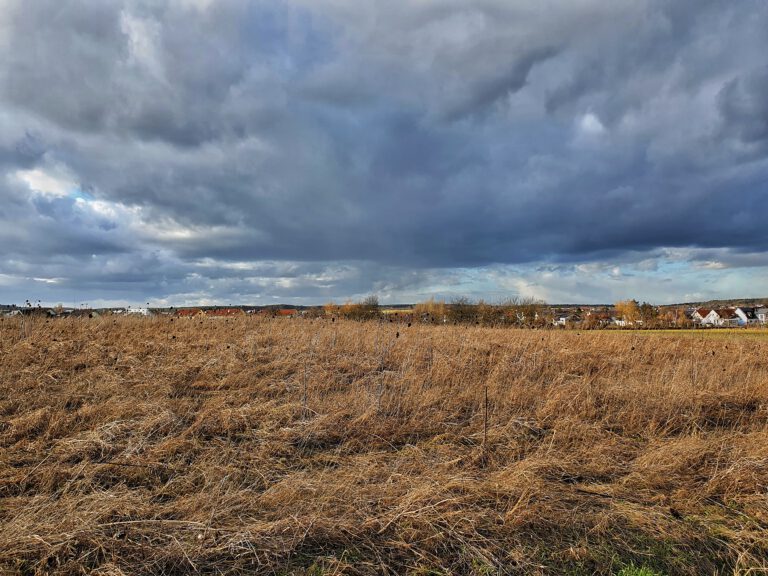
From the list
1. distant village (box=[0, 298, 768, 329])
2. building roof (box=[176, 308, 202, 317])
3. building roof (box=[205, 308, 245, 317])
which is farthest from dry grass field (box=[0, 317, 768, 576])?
building roof (box=[205, 308, 245, 317])

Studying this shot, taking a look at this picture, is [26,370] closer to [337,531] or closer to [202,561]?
[202,561]

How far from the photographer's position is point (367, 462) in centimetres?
526

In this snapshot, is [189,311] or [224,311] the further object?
[224,311]

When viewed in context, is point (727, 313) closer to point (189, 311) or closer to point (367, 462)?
point (189, 311)

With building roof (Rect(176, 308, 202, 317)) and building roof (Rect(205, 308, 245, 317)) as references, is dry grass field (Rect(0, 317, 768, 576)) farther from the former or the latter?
building roof (Rect(205, 308, 245, 317))

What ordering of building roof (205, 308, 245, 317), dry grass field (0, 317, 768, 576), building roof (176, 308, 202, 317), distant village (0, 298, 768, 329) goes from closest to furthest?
dry grass field (0, 317, 768, 576)
distant village (0, 298, 768, 329)
building roof (176, 308, 202, 317)
building roof (205, 308, 245, 317)

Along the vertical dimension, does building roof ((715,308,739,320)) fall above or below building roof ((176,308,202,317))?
above

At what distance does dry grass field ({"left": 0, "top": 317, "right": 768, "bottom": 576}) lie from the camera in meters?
3.47

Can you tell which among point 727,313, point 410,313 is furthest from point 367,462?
point 727,313

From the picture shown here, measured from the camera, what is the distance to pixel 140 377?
8242mm

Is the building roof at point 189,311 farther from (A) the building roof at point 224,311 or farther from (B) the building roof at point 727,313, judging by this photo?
(B) the building roof at point 727,313

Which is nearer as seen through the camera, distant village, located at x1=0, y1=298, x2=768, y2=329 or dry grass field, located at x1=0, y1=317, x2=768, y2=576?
dry grass field, located at x1=0, y1=317, x2=768, y2=576

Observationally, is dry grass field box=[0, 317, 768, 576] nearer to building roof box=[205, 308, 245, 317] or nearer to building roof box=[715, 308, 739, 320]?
building roof box=[205, 308, 245, 317]

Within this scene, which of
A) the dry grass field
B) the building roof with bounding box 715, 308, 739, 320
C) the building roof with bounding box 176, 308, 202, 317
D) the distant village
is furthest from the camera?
the building roof with bounding box 715, 308, 739, 320
